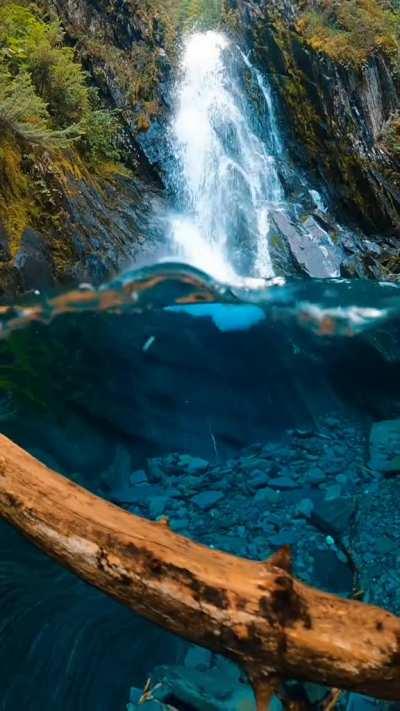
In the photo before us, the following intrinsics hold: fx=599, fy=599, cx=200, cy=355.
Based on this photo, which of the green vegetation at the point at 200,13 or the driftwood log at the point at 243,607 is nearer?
the driftwood log at the point at 243,607

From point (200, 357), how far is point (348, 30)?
35.3 ft

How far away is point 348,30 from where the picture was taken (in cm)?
1382

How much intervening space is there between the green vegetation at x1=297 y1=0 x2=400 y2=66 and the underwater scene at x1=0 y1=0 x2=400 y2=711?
7 cm

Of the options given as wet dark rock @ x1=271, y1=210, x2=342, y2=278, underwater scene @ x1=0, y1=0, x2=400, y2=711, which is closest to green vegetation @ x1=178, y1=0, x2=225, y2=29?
underwater scene @ x1=0, y1=0, x2=400, y2=711

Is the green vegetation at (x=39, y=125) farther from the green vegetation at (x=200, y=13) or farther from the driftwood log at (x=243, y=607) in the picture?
the driftwood log at (x=243, y=607)

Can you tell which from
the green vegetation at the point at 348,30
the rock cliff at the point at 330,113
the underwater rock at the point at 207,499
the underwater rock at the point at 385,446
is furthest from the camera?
the green vegetation at the point at 348,30

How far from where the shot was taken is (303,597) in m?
1.91

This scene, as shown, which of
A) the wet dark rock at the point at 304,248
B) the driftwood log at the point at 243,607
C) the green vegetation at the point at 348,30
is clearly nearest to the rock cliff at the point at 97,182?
the wet dark rock at the point at 304,248

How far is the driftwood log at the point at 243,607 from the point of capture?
180 centimetres

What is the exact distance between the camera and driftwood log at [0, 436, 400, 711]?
1.80 meters

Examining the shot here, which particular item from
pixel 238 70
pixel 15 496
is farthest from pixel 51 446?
pixel 238 70

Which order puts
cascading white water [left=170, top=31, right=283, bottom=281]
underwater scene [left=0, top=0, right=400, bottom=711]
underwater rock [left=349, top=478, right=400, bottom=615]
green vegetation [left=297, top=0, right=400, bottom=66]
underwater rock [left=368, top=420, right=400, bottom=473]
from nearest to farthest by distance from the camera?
underwater scene [left=0, top=0, right=400, bottom=711] → underwater rock [left=349, top=478, right=400, bottom=615] → underwater rock [left=368, top=420, right=400, bottom=473] → cascading white water [left=170, top=31, right=283, bottom=281] → green vegetation [left=297, top=0, right=400, bottom=66]

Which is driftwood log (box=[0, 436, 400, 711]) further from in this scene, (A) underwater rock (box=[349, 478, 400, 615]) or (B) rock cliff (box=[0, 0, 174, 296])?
(B) rock cliff (box=[0, 0, 174, 296])

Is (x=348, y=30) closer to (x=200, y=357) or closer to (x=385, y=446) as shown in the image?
(x=200, y=357)
